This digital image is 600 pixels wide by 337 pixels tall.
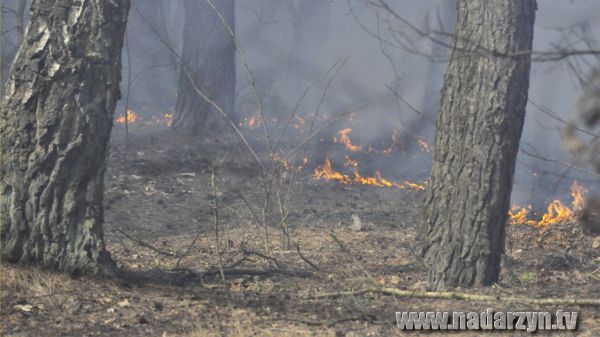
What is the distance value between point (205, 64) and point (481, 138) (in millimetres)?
9684

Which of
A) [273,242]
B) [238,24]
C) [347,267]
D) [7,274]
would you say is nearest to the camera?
[7,274]

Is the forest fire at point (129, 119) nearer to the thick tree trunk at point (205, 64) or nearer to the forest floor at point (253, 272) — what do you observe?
the thick tree trunk at point (205, 64)

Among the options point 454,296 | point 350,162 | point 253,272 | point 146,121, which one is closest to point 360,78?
point 146,121

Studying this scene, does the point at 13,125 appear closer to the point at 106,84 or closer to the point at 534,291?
the point at 106,84

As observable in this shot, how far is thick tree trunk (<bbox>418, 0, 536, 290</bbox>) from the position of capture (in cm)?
590

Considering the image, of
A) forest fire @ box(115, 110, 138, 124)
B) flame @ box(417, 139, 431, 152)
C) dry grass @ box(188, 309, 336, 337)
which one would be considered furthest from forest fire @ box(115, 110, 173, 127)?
dry grass @ box(188, 309, 336, 337)

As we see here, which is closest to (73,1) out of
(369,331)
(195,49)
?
(369,331)

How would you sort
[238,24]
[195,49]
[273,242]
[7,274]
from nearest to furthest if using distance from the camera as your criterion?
[7,274]
[273,242]
[195,49]
[238,24]

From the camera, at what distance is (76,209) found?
5578 mm

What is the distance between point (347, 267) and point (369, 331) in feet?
6.94

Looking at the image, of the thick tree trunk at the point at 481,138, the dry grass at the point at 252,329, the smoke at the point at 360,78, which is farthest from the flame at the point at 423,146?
the dry grass at the point at 252,329

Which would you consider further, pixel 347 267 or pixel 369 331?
pixel 347 267

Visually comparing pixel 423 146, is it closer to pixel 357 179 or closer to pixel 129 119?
pixel 357 179

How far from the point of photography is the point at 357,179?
41.2ft
